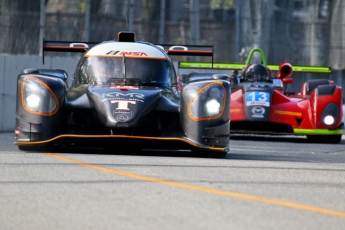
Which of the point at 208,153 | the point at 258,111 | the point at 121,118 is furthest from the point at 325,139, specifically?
the point at 121,118

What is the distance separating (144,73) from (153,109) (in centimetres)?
142

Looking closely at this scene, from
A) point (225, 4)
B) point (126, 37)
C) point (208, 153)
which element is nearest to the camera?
point (208, 153)

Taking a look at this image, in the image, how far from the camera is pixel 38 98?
32.1 feet

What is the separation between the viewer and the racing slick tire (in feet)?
48.9

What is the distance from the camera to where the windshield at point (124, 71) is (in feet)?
36.0

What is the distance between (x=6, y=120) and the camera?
50.4ft

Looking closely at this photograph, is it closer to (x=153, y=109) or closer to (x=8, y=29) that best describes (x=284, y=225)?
(x=153, y=109)

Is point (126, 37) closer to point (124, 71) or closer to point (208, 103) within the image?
point (124, 71)

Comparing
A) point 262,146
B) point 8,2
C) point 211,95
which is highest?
point 8,2

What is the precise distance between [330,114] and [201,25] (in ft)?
16.8

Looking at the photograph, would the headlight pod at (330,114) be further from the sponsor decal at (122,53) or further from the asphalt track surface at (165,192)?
the asphalt track surface at (165,192)

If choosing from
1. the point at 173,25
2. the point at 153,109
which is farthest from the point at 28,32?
the point at 153,109

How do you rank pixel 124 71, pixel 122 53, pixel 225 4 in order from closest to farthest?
pixel 124 71 < pixel 122 53 < pixel 225 4

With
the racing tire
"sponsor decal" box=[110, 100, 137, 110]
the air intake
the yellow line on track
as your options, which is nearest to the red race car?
the air intake
